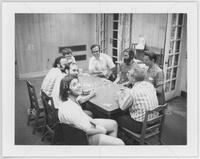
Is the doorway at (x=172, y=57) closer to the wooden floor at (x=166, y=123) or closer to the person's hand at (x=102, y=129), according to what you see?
the wooden floor at (x=166, y=123)

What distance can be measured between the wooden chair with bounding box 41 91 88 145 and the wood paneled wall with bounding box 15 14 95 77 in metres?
0.41

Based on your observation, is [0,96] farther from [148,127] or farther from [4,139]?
[148,127]

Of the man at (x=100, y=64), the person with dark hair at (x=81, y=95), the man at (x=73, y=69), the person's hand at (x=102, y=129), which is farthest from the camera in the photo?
the man at (x=100, y=64)

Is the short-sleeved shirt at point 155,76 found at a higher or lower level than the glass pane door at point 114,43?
lower

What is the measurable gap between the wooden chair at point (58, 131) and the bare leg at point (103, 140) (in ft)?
0.18

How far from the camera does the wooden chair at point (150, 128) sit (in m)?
1.83

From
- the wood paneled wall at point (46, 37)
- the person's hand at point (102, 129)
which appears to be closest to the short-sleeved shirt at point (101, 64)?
the wood paneled wall at point (46, 37)

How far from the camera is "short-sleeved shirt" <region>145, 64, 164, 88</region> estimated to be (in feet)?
7.18

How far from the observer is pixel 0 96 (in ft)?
6.01

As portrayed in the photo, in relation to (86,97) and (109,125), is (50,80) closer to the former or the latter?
(86,97)

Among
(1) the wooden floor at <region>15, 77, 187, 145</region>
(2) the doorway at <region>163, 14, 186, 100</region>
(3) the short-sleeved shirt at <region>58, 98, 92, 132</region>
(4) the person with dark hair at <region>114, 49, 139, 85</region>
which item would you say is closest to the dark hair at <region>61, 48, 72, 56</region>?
(1) the wooden floor at <region>15, 77, 187, 145</region>

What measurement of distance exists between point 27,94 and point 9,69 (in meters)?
0.35

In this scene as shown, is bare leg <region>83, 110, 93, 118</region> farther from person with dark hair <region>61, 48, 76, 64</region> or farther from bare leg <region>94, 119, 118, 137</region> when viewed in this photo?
person with dark hair <region>61, 48, 76, 64</region>
